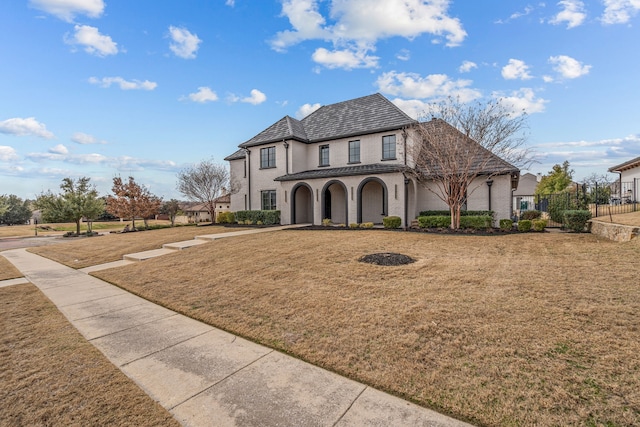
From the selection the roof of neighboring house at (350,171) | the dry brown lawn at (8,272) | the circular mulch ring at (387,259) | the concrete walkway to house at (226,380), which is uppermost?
the roof of neighboring house at (350,171)

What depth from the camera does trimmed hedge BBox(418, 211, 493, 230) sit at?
13609mm

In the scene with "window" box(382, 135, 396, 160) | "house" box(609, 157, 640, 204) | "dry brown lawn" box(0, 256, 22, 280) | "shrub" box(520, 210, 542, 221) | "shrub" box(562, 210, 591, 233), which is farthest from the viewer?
"house" box(609, 157, 640, 204)

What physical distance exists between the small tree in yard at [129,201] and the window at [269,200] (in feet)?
43.4

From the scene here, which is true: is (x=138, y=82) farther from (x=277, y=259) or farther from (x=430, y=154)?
(x=430, y=154)

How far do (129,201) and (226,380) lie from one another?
1143 inches

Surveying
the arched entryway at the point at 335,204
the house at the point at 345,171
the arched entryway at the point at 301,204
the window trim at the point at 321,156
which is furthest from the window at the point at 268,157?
the arched entryway at the point at 335,204

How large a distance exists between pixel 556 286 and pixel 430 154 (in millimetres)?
10265

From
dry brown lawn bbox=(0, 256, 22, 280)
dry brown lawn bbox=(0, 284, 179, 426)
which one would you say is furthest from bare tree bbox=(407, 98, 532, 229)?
dry brown lawn bbox=(0, 256, 22, 280)

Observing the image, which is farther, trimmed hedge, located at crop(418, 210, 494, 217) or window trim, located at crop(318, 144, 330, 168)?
window trim, located at crop(318, 144, 330, 168)

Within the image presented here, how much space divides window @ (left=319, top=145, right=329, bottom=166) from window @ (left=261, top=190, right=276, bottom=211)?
440cm

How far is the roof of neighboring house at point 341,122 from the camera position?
1823 cm

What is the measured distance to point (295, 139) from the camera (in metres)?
20.4

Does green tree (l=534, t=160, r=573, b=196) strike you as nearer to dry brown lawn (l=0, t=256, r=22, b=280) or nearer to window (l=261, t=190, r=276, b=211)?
window (l=261, t=190, r=276, b=211)

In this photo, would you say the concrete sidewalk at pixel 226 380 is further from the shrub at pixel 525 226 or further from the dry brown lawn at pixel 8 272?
the shrub at pixel 525 226
